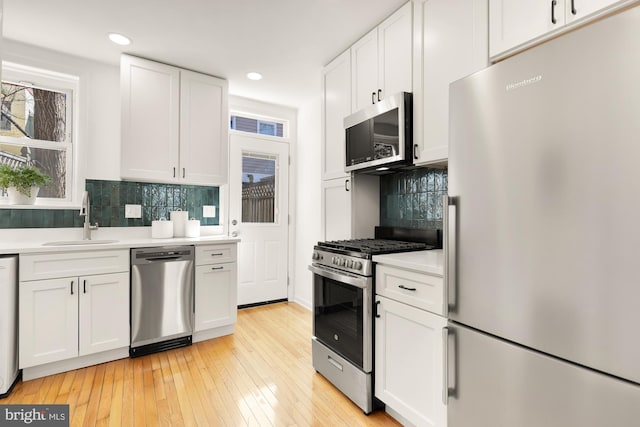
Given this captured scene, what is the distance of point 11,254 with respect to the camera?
2.16 metres

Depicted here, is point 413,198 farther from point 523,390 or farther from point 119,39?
point 119,39

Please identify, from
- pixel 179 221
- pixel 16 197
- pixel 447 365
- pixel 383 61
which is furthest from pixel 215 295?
pixel 383 61

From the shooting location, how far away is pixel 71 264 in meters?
2.35

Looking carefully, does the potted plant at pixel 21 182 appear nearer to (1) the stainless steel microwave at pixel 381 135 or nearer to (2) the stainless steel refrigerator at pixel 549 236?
(1) the stainless steel microwave at pixel 381 135

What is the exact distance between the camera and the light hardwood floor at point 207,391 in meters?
1.83

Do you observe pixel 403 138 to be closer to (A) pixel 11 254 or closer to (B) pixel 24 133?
(A) pixel 11 254

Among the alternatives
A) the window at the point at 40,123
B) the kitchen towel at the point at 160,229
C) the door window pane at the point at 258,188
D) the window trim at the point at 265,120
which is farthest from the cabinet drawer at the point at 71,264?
the window trim at the point at 265,120

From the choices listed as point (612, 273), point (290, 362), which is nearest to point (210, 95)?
point (290, 362)

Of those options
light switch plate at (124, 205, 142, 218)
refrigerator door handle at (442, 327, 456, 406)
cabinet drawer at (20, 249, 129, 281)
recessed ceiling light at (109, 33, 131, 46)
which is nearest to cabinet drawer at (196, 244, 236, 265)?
cabinet drawer at (20, 249, 129, 281)

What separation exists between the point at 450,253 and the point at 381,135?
1.09 metres

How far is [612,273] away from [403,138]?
1.34 meters

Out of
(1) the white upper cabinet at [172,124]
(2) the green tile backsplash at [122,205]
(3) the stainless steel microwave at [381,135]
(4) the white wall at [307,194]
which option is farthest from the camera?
(4) the white wall at [307,194]

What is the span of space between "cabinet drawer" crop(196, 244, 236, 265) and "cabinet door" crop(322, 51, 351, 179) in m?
1.17

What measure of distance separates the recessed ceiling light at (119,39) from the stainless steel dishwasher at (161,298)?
1.72 meters
